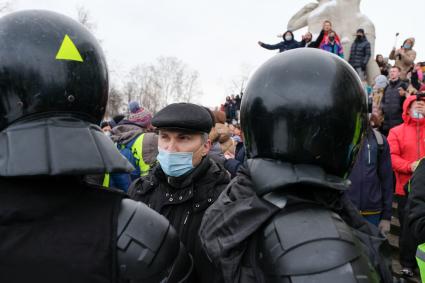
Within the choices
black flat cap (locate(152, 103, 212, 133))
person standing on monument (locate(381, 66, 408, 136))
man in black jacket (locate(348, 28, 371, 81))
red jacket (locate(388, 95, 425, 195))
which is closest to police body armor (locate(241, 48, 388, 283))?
black flat cap (locate(152, 103, 212, 133))

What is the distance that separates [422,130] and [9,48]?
4588 mm

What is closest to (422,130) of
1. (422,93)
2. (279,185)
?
(422,93)

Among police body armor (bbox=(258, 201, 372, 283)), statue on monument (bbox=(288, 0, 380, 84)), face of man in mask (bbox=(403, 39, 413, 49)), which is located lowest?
police body armor (bbox=(258, 201, 372, 283))

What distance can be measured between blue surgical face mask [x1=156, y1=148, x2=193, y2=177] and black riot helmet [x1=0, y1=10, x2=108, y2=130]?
1080mm

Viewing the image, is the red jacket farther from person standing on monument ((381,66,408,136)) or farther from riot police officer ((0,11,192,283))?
riot police officer ((0,11,192,283))

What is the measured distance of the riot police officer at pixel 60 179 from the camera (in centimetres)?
109

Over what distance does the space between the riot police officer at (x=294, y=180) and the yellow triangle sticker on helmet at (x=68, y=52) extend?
628 mm

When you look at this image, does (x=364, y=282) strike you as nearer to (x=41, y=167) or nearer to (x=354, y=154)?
(x=354, y=154)

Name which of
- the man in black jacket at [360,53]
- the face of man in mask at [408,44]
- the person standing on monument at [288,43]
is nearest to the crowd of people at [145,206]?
the person standing on monument at [288,43]

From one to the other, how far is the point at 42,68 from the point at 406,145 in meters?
4.41

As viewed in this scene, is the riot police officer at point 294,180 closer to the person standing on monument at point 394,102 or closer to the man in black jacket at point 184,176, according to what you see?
the man in black jacket at point 184,176

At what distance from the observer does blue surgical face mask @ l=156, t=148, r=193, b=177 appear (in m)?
2.37

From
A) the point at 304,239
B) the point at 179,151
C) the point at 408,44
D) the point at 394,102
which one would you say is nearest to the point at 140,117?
the point at 179,151

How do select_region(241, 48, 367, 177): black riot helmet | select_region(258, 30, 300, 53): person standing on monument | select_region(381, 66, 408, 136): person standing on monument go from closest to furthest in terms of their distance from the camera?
1. select_region(241, 48, 367, 177): black riot helmet
2. select_region(381, 66, 408, 136): person standing on monument
3. select_region(258, 30, 300, 53): person standing on monument
